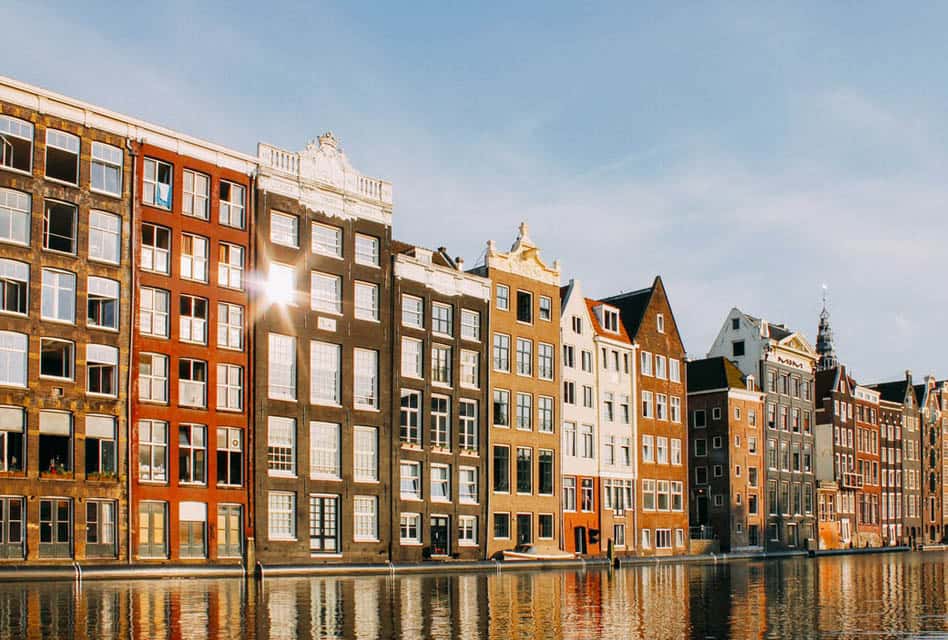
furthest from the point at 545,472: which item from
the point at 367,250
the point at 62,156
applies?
the point at 62,156

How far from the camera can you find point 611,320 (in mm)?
92250

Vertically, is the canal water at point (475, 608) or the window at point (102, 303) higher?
the window at point (102, 303)

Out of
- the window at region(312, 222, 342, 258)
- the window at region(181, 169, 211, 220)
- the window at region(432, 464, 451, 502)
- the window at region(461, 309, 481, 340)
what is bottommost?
the window at region(432, 464, 451, 502)

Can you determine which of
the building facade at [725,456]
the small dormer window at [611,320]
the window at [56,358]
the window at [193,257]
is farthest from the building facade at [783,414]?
the window at [56,358]

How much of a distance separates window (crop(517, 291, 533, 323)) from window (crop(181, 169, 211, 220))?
87.6 ft

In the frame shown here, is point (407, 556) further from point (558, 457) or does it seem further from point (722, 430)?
point (722, 430)

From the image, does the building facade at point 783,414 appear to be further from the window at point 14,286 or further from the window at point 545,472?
the window at point 14,286

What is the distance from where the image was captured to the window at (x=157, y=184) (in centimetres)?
6034

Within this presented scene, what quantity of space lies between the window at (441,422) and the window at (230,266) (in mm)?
16130

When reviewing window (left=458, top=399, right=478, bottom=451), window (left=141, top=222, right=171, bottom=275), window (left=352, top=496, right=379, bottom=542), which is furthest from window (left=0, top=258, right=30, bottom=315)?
window (left=458, top=399, right=478, bottom=451)

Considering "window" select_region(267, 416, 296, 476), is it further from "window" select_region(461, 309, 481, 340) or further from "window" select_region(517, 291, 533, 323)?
"window" select_region(517, 291, 533, 323)

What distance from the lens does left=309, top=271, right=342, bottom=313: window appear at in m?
67.8

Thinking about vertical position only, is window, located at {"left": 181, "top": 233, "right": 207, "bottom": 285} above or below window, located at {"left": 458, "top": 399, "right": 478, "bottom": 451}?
above

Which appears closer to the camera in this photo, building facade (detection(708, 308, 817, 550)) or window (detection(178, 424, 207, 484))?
window (detection(178, 424, 207, 484))
